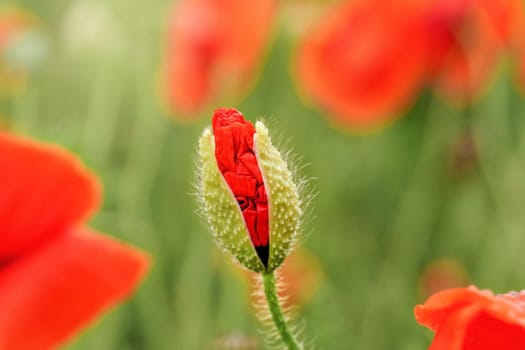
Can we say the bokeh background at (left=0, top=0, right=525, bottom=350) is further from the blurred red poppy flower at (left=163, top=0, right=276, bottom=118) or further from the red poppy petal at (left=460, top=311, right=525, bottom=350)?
the red poppy petal at (left=460, top=311, right=525, bottom=350)

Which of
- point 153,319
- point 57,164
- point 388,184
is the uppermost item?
point 57,164

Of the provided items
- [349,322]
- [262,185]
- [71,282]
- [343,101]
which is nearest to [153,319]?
[349,322]

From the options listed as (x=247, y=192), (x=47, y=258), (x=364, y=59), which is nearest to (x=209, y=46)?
(x=364, y=59)

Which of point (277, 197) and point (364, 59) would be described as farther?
point (364, 59)

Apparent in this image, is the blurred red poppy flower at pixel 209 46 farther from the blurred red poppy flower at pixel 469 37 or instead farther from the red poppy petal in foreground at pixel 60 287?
the red poppy petal in foreground at pixel 60 287

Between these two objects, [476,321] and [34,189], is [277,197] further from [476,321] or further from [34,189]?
[34,189]

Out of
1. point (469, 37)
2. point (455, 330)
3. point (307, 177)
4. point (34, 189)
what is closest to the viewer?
point (455, 330)

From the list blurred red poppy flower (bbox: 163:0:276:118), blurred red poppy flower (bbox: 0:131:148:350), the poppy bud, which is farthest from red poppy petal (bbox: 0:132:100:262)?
blurred red poppy flower (bbox: 163:0:276:118)

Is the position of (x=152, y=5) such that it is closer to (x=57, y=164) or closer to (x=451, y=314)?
(x=57, y=164)
